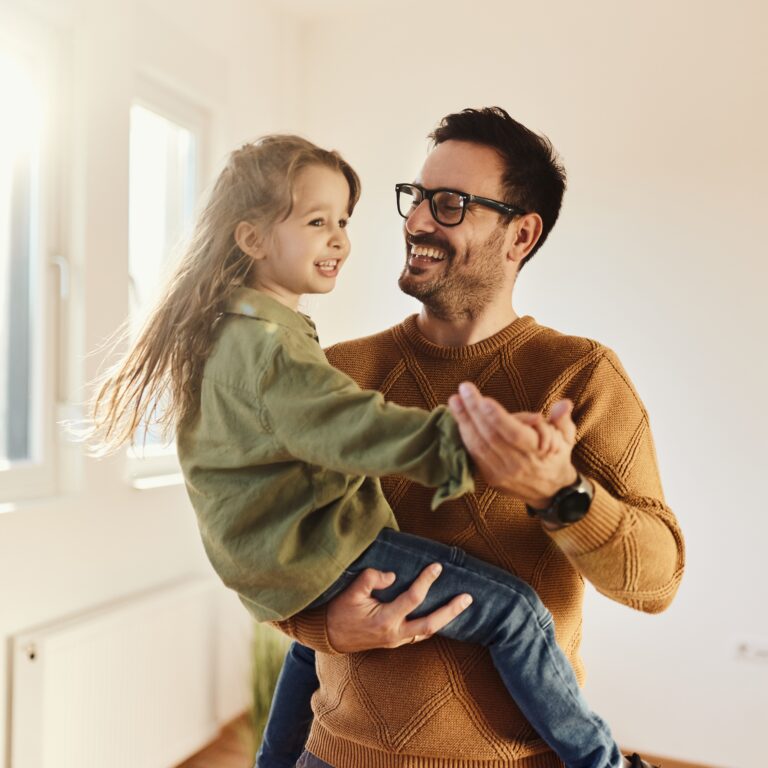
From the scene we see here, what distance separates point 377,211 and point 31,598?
7.25ft

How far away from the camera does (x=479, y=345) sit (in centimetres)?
137

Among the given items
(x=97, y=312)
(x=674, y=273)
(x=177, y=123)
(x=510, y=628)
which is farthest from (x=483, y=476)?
(x=177, y=123)

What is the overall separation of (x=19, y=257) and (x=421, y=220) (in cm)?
157

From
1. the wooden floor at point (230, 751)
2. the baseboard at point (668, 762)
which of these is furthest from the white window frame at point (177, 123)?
the baseboard at point (668, 762)

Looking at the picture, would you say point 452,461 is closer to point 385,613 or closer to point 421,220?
point 385,613

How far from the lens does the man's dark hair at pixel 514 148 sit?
1458 millimetres

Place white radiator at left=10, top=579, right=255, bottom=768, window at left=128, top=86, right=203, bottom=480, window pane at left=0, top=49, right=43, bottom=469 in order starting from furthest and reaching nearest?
window at left=128, top=86, right=203, bottom=480
window pane at left=0, top=49, right=43, bottom=469
white radiator at left=10, top=579, right=255, bottom=768

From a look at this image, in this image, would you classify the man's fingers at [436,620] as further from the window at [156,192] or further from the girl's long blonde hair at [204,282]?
the window at [156,192]

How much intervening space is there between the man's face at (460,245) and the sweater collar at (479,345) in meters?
0.06

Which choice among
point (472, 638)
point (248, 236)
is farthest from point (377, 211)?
point (472, 638)

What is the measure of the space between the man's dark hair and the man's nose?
151mm

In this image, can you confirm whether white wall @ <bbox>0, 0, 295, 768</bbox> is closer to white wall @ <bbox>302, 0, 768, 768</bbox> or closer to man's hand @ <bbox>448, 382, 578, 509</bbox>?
white wall @ <bbox>302, 0, 768, 768</bbox>

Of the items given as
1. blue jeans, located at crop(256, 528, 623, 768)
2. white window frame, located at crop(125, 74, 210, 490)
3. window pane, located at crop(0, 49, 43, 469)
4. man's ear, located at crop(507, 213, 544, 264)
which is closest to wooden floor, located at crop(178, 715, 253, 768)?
white window frame, located at crop(125, 74, 210, 490)

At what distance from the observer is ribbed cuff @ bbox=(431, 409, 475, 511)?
871 mm
